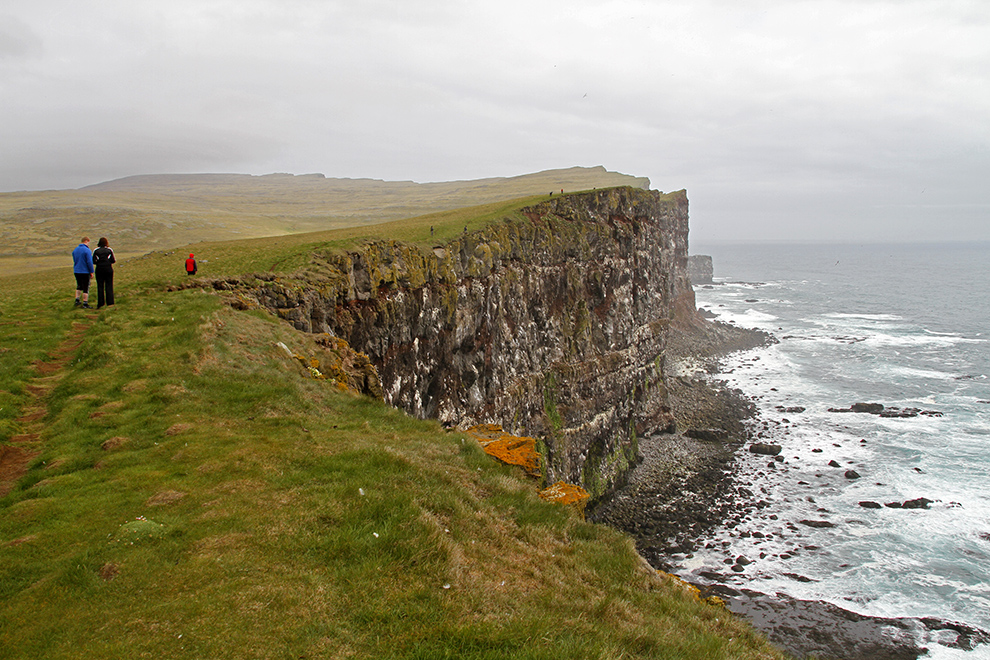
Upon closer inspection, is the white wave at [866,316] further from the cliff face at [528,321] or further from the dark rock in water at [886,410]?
the cliff face at [528,321]

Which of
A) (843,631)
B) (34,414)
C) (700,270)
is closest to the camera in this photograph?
(34,414)

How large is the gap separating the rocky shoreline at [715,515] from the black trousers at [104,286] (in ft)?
106

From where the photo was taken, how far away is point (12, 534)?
8078 mm

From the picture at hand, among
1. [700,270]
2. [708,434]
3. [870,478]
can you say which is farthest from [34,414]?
[700,270]

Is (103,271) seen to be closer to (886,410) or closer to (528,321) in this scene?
(528,321)

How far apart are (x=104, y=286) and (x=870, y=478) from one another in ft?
196

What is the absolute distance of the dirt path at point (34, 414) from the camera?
33.3ft

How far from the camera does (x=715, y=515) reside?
44.8m

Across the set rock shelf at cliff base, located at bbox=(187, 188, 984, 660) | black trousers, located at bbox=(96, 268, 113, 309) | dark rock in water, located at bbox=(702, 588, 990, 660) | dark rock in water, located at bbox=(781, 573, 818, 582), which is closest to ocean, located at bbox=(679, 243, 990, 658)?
dark rock in water, located at bbox=(781, 573, 818, 582)

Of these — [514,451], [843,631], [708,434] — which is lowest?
[843,631]

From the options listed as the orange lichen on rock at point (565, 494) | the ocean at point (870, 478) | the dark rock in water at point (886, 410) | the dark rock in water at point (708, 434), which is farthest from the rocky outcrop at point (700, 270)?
the orange lichen on rock at point (565, 494)

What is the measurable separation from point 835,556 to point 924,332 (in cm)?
10070

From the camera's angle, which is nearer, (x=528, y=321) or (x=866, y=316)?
(x=528, y=321)

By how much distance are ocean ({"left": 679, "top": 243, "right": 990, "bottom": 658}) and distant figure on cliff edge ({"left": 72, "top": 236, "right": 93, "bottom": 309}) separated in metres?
37.6
